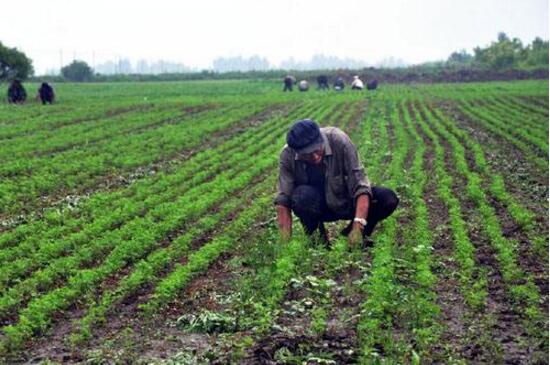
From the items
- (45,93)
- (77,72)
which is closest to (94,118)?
(45,93)

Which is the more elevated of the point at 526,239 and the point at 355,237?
the point at 355,237

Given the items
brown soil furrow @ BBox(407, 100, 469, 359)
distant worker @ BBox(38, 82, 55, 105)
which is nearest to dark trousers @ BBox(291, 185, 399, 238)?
brown soil furrow @ BBox(407, 100, 469, 359)

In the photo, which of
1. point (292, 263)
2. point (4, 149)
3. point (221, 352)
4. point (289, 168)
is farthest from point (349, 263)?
point (4, 149)

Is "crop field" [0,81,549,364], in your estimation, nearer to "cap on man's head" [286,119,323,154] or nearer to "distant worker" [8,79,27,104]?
"cap on man's head" [286,119,323,154]

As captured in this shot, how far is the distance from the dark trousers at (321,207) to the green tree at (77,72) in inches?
3006

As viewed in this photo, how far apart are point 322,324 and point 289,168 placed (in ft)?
8.06

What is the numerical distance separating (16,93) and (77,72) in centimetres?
4887

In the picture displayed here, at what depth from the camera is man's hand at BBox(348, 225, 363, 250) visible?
7.54 metres

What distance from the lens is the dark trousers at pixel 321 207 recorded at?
767 centimetres

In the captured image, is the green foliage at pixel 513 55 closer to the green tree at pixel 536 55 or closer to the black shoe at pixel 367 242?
the green tree at pixel 536 55

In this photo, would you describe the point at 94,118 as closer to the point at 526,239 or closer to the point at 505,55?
the point at 526,239

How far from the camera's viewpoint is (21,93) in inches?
1342

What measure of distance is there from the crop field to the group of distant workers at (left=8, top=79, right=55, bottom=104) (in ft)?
56.6

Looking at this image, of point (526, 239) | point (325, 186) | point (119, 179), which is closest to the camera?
point (325, 186)
